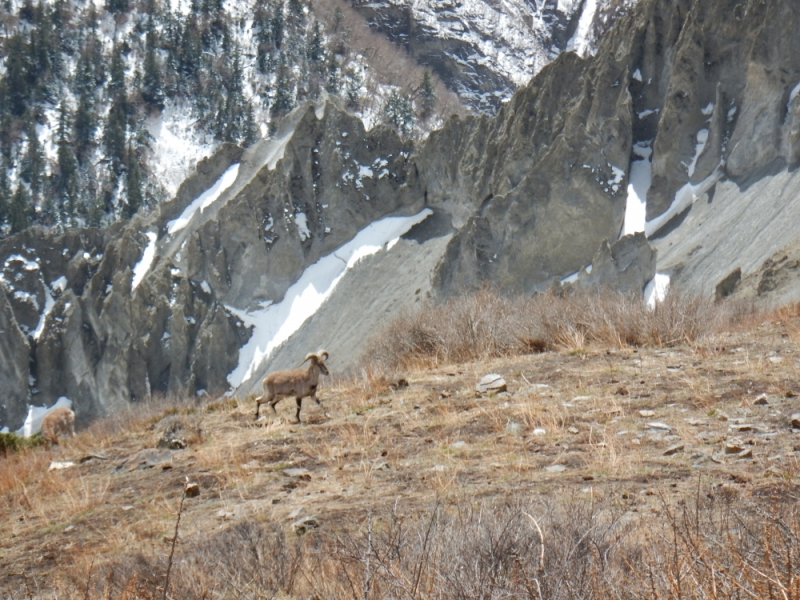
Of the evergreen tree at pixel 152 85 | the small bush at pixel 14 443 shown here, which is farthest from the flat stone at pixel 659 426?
the evergreen tree at pixel 152 85

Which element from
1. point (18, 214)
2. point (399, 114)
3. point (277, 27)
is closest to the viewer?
point (18, 214)

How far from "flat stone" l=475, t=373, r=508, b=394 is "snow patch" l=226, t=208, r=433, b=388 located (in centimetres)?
3842

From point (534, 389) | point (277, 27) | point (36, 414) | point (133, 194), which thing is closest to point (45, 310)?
point (36, 414)

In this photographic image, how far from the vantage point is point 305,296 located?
48.6 metres

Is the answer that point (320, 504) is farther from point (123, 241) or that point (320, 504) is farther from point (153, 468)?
point (123, 241)

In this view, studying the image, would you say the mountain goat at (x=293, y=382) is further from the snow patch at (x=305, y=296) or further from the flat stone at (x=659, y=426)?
the snow patch at (x=305, y=296)

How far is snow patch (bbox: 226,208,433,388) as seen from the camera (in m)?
46.8

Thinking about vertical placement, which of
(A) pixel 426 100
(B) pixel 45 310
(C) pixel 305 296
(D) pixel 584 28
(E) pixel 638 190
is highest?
(D) pixel 584 28

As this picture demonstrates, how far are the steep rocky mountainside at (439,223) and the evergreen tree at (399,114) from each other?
49255 mm

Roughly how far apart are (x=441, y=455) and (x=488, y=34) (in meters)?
153

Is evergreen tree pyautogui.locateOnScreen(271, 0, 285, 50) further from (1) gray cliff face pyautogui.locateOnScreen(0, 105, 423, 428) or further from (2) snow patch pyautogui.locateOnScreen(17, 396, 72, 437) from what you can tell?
(2) snow patch pyautogui.locateOnScreen(17, 396, 72, 437)

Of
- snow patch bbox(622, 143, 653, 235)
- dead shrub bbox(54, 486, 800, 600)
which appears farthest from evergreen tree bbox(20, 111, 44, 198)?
dead shrub bbox(54, 486, 800, 600)

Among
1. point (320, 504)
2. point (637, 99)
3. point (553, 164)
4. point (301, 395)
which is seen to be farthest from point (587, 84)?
point (320, 504)

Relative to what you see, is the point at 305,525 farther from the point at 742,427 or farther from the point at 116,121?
the point at 116,121
